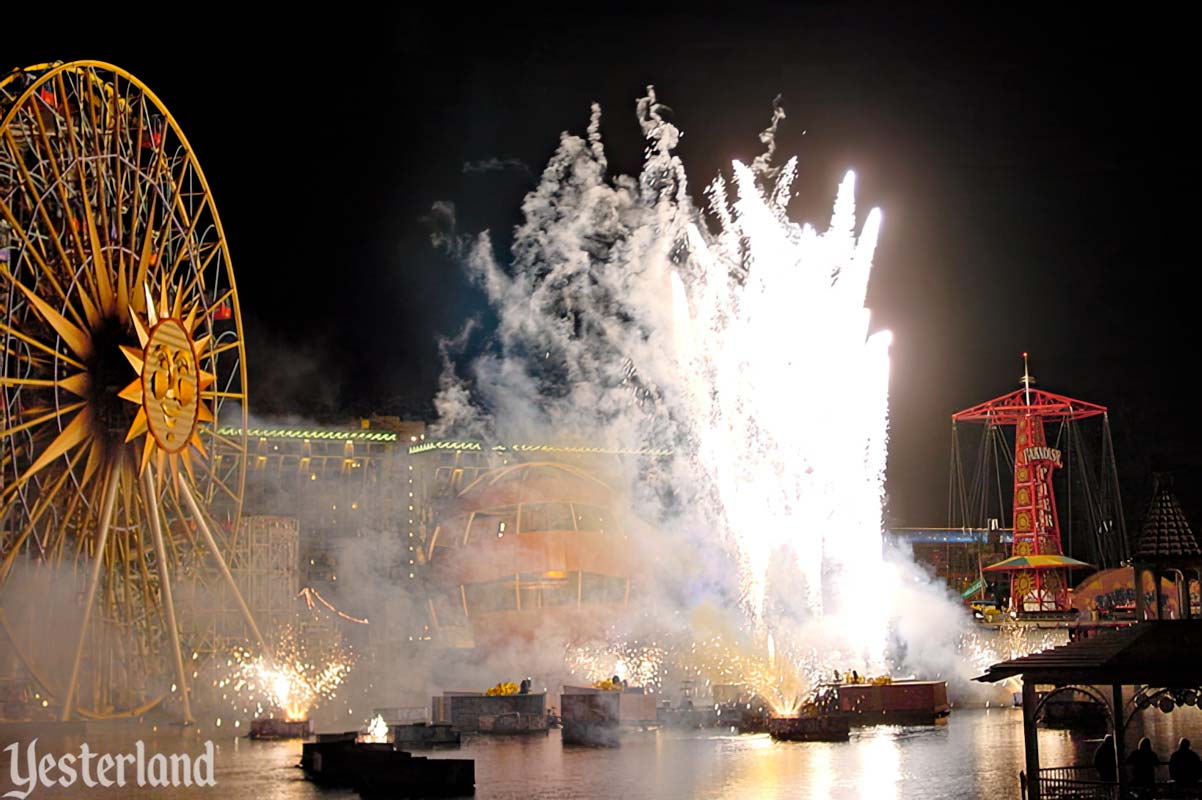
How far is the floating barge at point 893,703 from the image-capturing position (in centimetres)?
4625

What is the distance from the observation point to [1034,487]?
8856cm

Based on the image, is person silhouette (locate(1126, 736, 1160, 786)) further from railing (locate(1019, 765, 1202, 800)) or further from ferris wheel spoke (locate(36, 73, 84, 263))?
ferris wheel spoke (locate(36, 73, 84, 263))

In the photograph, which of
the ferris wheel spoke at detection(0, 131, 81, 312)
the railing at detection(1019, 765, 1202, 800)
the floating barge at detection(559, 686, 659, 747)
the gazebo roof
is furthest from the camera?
the floating barge at detection(559, 686, 659, 747)

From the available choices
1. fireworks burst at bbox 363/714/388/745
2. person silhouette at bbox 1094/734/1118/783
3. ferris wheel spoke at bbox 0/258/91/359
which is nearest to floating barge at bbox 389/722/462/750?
fireworks burst at bbox 363/714/388/745

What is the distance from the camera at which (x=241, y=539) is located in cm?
5481

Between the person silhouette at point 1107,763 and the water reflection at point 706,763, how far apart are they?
1.83 metres

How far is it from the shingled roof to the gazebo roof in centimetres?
245

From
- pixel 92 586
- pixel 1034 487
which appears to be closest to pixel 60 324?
pixel 92 586

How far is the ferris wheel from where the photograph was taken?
33.7m

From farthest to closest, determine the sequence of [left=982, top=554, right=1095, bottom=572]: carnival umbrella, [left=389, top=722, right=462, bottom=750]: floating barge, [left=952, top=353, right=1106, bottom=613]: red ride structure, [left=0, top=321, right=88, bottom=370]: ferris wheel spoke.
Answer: [left=952, top=353, right=1106, bottom=613]: red ride structure → [left=982, top=554, right=1095, bottom=572]: carnival umbrella → [left=389, top=722, right=462, bottom=750]: floating barge → [left=0, top=321, right=88, bottom=370]: ferris wheel spoke

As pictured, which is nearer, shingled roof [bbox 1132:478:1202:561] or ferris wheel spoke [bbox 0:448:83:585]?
shingled roof [bbox 1132:478:1202:561]

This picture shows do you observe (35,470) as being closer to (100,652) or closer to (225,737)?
(100,652)

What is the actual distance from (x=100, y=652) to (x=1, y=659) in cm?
232

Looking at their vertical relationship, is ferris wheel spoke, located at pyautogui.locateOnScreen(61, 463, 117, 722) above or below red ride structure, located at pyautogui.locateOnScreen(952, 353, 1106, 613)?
below
